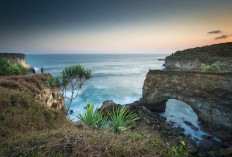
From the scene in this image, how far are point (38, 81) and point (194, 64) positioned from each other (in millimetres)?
38429

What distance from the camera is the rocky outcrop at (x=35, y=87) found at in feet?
31.9

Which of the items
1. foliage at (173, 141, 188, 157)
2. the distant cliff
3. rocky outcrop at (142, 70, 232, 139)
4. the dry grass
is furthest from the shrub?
the distant cliff

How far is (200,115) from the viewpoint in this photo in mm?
12594

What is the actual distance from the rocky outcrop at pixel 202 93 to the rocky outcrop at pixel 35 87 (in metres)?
13.9

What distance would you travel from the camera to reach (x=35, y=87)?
1118 centimetres

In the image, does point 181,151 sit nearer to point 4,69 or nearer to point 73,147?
point 73,147

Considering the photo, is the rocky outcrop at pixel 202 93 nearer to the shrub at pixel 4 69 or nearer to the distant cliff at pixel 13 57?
the shrub at pixel 4 69

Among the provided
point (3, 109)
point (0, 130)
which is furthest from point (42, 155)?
point (3, 109)

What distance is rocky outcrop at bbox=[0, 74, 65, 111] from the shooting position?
9.72m

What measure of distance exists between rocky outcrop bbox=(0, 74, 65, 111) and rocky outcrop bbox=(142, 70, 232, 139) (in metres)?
13.9

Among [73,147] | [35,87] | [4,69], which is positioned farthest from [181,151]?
[4,69]

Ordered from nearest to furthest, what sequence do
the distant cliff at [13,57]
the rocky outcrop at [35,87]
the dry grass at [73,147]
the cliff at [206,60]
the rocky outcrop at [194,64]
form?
1. the dry grass at [73,147]
2. the rocky outcrop at [35,87]
3. the rocky outcrop at [194,64]
4. the cliff at [206,60]
5. the distant cliff at [13,57]

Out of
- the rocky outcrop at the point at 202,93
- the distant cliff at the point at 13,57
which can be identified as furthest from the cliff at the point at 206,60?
the distant cliff at the point at 13,57

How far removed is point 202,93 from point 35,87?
61.6ft
